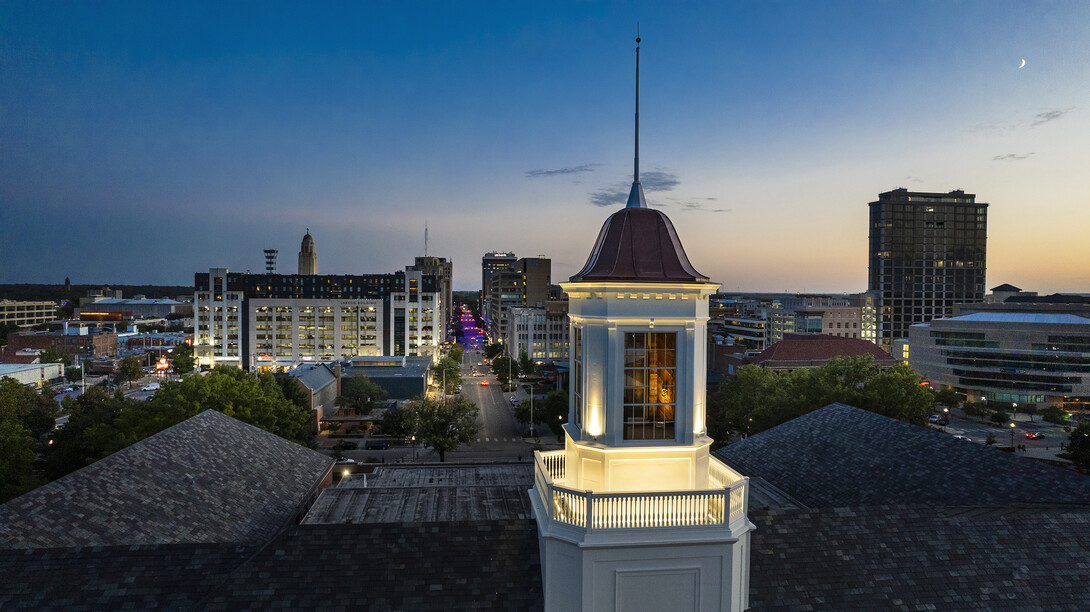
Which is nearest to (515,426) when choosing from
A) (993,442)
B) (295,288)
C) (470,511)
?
(993,442)

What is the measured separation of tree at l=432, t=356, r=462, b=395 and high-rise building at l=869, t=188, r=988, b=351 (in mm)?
140219

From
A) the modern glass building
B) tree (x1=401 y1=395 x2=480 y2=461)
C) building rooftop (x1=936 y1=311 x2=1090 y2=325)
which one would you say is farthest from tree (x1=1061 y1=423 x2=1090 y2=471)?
building rooftop (x1=936 y1=311 x2=1090 y2=325)

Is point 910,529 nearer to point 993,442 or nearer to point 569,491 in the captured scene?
point 569,491

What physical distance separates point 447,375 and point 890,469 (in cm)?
8352

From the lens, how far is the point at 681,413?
10227 mm

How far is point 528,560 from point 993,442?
66.6 metres

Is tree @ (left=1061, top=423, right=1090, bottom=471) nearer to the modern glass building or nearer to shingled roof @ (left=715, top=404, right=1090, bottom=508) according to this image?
shingled roof @ (left=715, top=404, right=1090, bottom=508)

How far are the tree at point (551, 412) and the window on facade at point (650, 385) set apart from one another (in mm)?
48004

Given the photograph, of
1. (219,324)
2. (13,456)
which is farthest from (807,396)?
(219,324)

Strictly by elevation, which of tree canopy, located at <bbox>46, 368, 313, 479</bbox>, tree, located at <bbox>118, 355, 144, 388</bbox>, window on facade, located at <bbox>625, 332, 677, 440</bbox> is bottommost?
tree, located at <bbox>118, 355, 144, 388</bbox>

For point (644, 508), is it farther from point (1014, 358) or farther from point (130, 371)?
point (130, 371)

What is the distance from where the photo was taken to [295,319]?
445 feet

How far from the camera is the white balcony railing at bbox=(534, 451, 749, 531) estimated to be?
941 centimetres

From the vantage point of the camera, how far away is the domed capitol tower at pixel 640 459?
9.51 m
